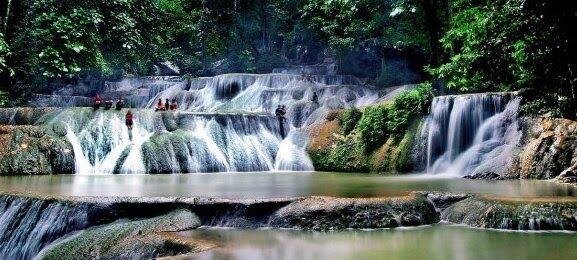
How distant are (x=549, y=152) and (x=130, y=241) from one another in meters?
11.3

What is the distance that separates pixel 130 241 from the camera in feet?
23.7

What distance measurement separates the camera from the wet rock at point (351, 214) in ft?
27.5

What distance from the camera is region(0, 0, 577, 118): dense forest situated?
37.2 feet

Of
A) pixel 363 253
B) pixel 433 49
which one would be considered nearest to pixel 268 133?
pixel 433 49

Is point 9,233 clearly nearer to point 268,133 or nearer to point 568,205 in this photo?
point 568,205

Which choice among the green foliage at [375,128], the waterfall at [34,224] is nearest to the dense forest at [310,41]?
the green foliage at [375,128]

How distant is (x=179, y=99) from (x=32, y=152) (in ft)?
42.3

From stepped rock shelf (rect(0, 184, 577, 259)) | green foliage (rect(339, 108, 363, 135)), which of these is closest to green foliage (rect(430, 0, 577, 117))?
→ stepped rock shelf (rect(0, 184, 577, 259))

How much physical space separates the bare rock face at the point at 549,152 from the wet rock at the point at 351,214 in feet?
20.7

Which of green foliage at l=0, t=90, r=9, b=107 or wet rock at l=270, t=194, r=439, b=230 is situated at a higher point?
green foliage at l=0, t=90, r=9, b=107

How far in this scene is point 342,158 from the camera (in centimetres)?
2003

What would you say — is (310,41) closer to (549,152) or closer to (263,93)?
(263,93)

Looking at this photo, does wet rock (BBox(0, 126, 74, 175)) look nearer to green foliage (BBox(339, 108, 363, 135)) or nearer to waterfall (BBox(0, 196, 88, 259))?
waterfall (BBox(0, 196, 88, 259))

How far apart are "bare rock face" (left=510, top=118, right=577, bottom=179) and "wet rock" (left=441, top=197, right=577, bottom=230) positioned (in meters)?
5.72
